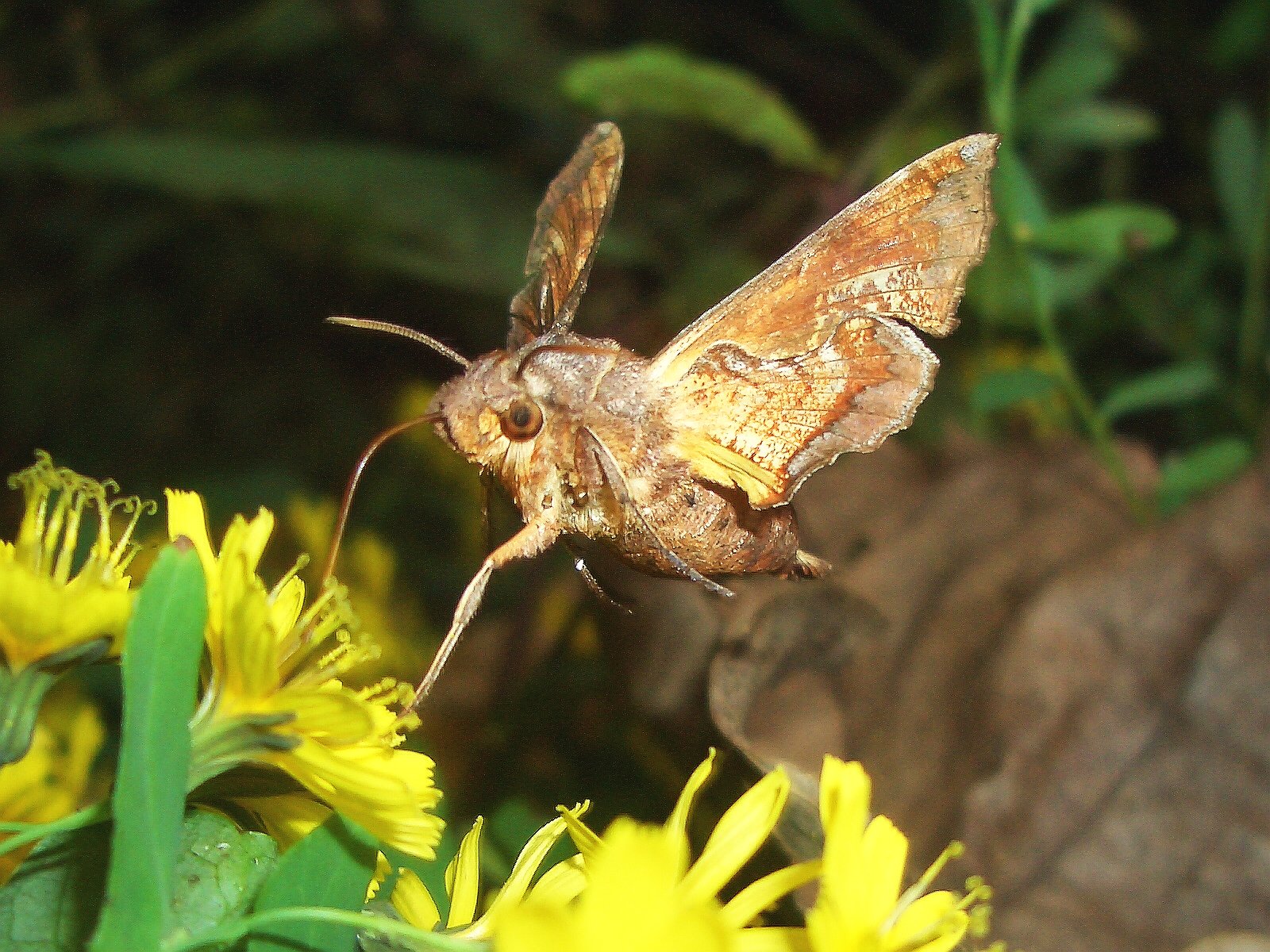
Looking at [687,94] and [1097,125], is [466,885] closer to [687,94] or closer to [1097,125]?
[687,94]

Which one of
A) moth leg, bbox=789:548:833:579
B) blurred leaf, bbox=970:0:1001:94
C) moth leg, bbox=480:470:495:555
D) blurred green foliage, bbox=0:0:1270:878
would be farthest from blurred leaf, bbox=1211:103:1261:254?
moth leg, bbox=480:470:495:555

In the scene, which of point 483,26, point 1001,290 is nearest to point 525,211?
point 483,26

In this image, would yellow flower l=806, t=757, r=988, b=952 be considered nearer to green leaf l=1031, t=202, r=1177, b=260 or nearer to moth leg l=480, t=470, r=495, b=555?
moth leg l=480, t=470, r=495, b=555

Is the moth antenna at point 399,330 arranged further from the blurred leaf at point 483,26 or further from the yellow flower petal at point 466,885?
the blurred leaf at point 483,26

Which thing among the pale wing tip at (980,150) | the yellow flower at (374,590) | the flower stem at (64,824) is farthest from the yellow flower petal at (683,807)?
the yellow flower at (374,590)

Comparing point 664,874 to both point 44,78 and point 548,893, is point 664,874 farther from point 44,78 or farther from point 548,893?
point 44,78

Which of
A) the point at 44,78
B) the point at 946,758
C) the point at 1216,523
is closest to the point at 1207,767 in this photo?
the point at 946,758

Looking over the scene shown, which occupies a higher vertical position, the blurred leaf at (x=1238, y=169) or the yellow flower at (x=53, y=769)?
the blurred leaf at (x=1238, y=169)
